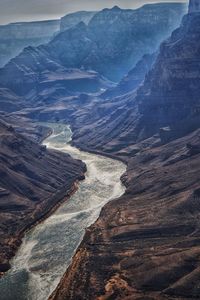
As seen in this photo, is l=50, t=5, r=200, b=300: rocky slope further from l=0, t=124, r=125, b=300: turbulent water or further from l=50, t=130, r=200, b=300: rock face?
l=0, t=124, r=125, b=300: turbulent water

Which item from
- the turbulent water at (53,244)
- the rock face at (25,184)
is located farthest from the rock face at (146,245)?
the rock face at (25,184)

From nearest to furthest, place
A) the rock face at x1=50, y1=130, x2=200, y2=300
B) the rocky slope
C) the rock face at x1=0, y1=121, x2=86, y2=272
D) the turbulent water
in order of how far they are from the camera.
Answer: the rock face at x1=50, y1=130, x2=200, y2=300 → the rocky slope → the turbulent water → the rock face at x1=0, y1=121, x2=86, y2=272

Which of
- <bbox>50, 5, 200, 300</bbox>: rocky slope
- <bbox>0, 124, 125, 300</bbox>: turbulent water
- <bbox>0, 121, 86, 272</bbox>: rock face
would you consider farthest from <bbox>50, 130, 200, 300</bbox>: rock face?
<bbox>0, 121, 86, 272</bbox>: rock face

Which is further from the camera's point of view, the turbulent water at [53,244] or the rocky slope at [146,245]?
the turbulent water at [53,244]

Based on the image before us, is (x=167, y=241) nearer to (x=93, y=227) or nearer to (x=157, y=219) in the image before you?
(x=157, y=219)

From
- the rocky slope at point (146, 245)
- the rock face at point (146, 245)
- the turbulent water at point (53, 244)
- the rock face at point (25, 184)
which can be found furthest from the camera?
the rock face at point (25, 184)

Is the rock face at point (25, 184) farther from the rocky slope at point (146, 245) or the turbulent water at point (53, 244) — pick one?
the rocky slope at point (146, 245)

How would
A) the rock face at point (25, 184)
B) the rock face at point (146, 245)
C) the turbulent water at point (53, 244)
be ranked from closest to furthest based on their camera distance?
the rock face at point (146, 245)
the turbulent water at point (53, 244)
the rock face at point (25, 184)
